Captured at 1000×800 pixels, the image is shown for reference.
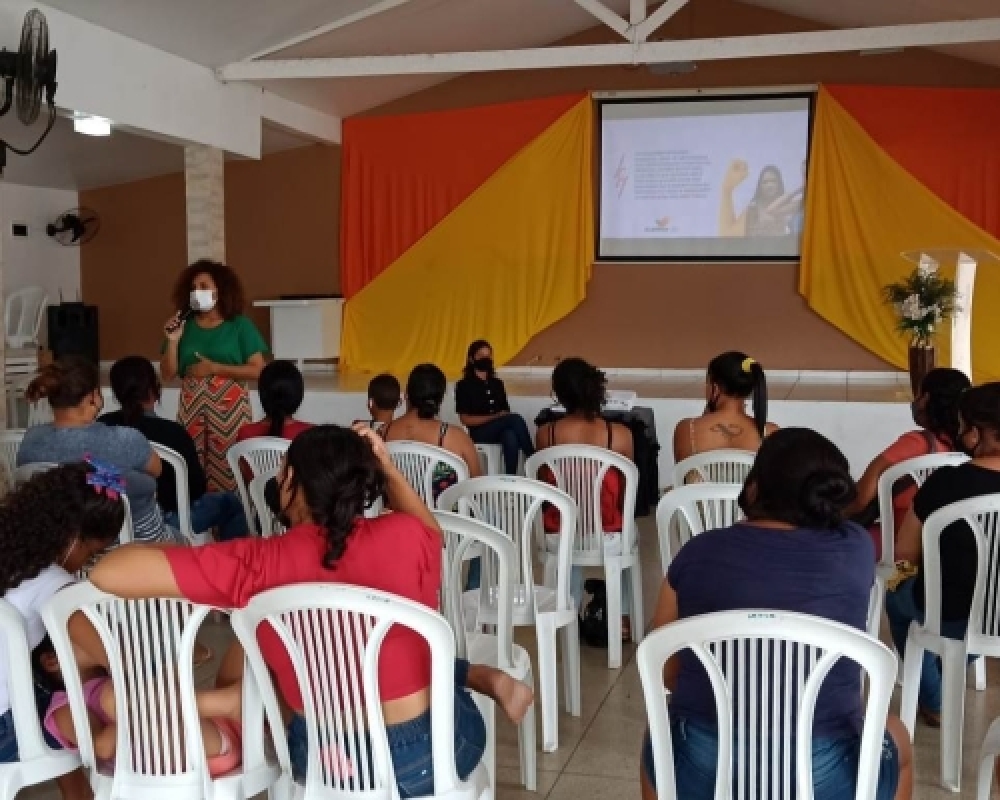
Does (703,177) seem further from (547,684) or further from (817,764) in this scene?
(817,764)

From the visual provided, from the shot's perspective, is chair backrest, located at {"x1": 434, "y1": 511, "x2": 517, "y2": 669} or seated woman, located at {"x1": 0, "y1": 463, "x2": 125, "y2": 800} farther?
chair backrest, located at {"x1": 434, "y1": 511, "x2": 517, "y2": 669}

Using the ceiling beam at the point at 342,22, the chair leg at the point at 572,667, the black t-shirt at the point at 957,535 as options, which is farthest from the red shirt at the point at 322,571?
the ceiling beam at the point at 342,22

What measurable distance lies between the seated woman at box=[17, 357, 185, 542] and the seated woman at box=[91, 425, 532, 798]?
4.40 ft

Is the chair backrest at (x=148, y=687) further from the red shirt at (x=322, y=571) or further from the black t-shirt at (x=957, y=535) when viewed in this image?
the black t-shirt at (x=957, y=535)

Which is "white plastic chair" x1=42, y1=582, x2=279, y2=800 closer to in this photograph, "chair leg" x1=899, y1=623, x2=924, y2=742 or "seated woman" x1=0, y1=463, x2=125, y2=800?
"seated woman" x1=0, y1=463, x2=125, y2=800

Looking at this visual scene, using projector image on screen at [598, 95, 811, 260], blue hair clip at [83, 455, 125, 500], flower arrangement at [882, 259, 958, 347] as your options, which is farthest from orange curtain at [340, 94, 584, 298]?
blue hair clip at [83, 455, 125, 500]

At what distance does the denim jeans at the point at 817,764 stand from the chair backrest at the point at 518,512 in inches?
38.4

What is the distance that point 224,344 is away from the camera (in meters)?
4.17

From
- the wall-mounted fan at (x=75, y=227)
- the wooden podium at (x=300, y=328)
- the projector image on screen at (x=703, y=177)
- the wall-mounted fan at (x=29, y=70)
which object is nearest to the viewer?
the wall-mounted fan at (x=29, y=70)

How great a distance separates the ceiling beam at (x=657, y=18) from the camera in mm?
6812

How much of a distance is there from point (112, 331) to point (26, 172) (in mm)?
1690

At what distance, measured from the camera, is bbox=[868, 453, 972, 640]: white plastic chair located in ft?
9.68

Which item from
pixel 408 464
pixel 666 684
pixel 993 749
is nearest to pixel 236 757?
pixel 666 684

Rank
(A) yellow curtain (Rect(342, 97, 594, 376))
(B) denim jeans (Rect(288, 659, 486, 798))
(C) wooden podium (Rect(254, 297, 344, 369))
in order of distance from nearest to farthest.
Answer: (B) denim jeans (Rect(288, 659, 486, 798)) → (A) yellow curtain (Rect(342, 97, 594, 376)) → (C) wooden podium (Rect(254, 297, 344, 369))
